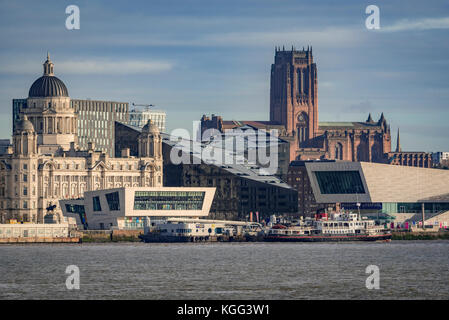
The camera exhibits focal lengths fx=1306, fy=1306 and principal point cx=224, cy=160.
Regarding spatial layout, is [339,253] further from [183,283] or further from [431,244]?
[183,283]

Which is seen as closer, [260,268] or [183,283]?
[183,283]

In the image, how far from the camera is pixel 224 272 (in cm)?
12800

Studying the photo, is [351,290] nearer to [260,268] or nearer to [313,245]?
[260,268]

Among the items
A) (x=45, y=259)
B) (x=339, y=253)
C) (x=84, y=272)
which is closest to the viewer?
(x=84, y=272)

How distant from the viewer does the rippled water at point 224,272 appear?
106 m

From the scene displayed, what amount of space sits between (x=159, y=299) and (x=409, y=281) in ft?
89.5

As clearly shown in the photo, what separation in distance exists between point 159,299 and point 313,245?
93.5m

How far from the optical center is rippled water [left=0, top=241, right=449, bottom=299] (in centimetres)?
10606

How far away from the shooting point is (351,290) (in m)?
108
